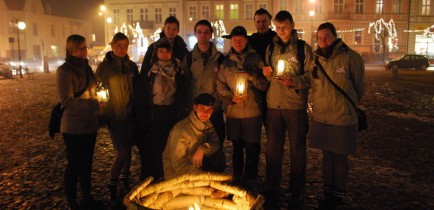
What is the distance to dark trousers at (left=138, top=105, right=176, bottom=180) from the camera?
5.16m

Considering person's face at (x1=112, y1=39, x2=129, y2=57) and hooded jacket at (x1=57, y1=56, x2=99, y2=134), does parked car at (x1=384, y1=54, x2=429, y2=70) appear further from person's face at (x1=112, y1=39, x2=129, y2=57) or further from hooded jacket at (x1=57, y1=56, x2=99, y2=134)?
hooded jacket at (x1=57, y1=56, x2=99, y2=134)

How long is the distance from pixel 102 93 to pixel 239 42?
5.95ft

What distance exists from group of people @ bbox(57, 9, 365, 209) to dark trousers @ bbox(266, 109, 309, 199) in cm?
1

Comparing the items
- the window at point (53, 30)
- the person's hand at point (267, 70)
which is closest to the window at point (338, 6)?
the person's hand at point (267, 70)

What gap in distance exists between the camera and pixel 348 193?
17.7 ft

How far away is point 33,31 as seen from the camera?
204 ft

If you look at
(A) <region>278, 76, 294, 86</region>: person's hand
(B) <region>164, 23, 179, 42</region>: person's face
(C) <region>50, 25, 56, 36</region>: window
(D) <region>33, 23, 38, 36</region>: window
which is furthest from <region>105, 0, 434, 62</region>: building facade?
(A) <region>278, 76, 294, 86</region>: person's hand

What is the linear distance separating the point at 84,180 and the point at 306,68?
10.2 ft

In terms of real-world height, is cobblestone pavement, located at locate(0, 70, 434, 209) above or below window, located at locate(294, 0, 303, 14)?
below

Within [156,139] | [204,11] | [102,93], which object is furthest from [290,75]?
[204,11]

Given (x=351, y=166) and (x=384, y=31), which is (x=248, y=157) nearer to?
(x=351, y=166)

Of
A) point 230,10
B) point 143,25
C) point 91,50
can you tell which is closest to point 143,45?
point 143,25

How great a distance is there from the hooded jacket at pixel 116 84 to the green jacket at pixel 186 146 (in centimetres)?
105

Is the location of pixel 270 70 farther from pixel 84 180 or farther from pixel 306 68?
pixel 84 180
